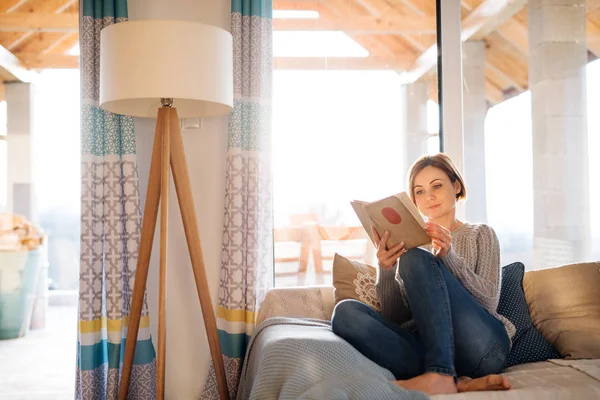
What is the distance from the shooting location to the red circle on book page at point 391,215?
2.20 m

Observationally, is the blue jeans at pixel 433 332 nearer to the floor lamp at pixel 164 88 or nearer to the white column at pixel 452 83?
the floor lamp at pixel 164 88

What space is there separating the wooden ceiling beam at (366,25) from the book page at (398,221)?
4.89 feet

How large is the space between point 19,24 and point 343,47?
1.66m

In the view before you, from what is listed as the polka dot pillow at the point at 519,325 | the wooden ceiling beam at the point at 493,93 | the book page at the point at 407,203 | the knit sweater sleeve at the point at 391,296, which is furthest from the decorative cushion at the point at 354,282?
the wooden ceiling beam at the point at 493,93

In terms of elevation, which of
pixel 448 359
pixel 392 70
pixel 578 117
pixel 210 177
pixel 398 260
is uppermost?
pixel 392 70

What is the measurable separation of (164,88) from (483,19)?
6.48 ft

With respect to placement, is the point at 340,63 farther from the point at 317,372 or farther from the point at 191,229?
the point at 317,372

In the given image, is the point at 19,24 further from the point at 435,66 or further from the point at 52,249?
the point at 435,66

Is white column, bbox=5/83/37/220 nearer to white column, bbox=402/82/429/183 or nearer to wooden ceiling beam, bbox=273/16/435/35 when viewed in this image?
wooden ceiling beam, bbox=273/16/435/35

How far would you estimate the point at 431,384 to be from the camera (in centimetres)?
206

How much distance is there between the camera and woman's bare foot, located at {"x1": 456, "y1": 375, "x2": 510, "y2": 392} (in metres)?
2.10

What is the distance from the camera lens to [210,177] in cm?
323

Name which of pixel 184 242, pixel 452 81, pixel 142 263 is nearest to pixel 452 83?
pixel 452 81

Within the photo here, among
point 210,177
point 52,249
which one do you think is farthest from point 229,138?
point 52,249
